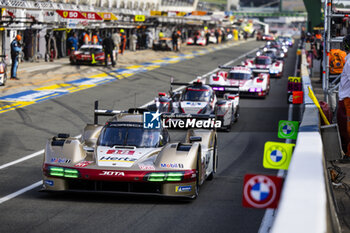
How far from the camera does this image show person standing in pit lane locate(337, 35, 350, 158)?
34.4ft

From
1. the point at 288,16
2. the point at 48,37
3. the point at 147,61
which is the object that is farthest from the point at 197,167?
the point at 288,16

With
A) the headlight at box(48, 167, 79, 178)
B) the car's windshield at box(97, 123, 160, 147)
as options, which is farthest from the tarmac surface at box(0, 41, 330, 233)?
the car's windshield at box(97, 123, 160, 147)

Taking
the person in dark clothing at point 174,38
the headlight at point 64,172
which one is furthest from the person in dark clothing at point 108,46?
the headlight at point 64,172

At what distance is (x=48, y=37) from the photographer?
39.7 metres

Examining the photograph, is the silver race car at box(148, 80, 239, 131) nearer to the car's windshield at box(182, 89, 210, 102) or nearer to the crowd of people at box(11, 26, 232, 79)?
the car's windshield at box(182, 89, 210, 102)

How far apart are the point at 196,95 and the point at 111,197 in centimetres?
999

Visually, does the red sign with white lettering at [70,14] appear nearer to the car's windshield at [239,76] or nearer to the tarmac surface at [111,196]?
the tarmac surface at [111,196]

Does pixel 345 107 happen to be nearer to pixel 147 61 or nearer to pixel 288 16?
pixel 147 61

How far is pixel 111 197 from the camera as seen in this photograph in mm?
10508

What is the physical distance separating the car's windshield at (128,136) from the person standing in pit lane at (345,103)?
2.93 meters

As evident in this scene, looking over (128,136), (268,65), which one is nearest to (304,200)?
(128,136)

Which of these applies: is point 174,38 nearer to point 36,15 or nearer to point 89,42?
point 89,42

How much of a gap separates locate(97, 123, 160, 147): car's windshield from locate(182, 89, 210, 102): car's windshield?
335 inches

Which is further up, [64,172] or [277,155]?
[277,155]
